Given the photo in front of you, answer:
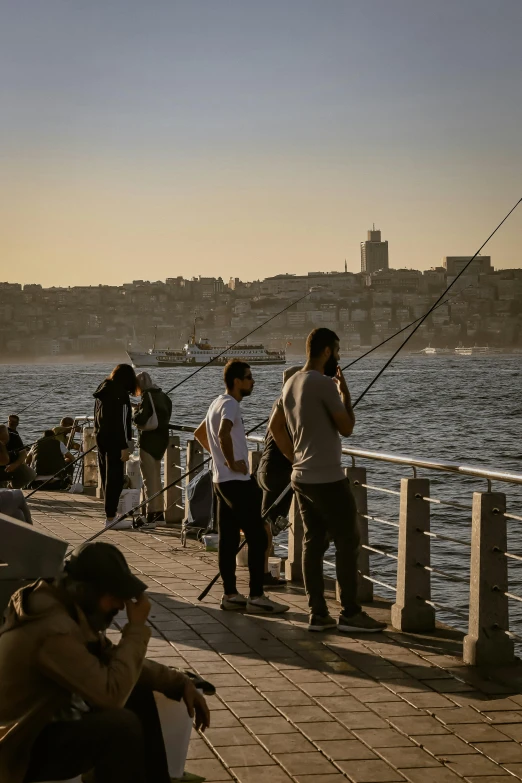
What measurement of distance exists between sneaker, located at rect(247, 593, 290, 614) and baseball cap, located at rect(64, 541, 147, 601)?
13.9 ft

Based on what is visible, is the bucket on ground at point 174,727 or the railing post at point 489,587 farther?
the railing post at point 489,587

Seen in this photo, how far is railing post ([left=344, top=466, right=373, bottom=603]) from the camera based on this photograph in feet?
25.5

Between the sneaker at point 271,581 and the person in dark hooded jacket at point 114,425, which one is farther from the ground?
the person in dark hooded jacket at point 114,425

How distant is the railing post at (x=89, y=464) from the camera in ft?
52.0

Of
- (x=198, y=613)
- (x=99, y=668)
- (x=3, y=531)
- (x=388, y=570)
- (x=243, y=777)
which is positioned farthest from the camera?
(x=388, y=570)

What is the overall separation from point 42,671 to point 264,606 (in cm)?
429

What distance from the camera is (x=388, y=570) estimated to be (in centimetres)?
2000

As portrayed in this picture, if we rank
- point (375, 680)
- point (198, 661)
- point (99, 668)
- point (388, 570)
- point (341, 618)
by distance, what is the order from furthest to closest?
point (388, 570) → point (341, 618) → point (198, 661) → point (375, 680) → point (99, 668)

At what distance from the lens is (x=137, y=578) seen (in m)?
3.30

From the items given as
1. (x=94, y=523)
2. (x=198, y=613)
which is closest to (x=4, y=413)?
(x=94, y=523)

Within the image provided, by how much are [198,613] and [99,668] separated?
4.26m

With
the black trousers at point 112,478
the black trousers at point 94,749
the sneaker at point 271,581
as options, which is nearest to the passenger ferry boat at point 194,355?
the black trousers at point 112,478

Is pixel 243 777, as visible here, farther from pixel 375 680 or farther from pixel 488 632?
pixel 488 632

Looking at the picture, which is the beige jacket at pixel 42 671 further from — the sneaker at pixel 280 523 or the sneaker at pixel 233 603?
the sneaker at pixel 280 523
